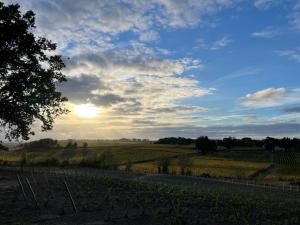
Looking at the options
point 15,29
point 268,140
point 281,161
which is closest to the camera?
point 15,29

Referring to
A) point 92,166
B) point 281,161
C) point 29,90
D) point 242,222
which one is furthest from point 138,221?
point 281,161

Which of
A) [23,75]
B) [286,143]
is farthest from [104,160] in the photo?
[286,143]

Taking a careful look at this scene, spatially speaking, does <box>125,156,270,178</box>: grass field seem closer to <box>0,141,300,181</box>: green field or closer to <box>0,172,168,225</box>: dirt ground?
<box>0,141,300,181</box>: green field

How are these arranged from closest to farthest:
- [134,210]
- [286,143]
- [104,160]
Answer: [134,210]
[104,160]
[286,143]

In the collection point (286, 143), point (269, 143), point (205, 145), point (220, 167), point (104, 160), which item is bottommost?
point (220, 167)

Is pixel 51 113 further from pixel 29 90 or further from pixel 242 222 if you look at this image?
pixel 242 222

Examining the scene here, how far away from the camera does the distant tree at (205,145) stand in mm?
160750

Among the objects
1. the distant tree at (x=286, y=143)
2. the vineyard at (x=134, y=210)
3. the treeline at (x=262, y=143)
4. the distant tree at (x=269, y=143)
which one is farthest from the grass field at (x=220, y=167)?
the vineyard at (x=134, y=210)

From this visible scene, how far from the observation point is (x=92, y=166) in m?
93.8

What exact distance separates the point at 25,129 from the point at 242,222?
32.2 metres

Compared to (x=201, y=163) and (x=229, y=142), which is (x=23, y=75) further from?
(x=229, y=142)

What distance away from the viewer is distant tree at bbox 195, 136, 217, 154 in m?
161

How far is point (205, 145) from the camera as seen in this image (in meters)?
162

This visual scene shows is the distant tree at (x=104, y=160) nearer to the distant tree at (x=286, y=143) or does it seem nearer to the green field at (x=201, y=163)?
the green field at (x=201, y=163)
